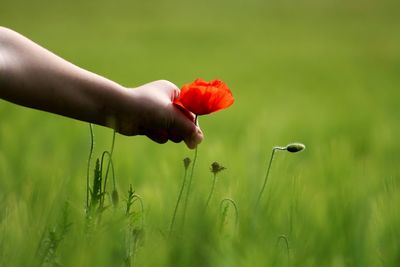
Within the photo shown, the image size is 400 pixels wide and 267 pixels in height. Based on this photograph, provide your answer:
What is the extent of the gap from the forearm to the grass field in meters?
0.10

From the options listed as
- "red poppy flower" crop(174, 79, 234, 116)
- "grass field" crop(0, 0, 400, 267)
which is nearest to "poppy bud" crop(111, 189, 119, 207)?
"grass field" crop(0, 0, 400, 267)

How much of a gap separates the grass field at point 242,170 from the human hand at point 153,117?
7 cm

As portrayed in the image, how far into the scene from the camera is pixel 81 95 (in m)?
0.81

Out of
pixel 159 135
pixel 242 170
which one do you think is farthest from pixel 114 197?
pixel 242 170

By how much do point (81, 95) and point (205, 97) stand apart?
0.52 ft

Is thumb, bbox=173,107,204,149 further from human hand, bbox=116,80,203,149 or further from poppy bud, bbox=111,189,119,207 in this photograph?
poppy bud, bbox=111,189,119,207

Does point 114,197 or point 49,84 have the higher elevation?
point 49,84

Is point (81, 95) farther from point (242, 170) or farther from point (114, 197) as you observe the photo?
point (242, 170)

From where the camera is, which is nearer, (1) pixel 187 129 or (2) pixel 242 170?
(1) pixel 187 129

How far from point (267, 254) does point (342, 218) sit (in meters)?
0.25

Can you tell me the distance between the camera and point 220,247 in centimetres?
62

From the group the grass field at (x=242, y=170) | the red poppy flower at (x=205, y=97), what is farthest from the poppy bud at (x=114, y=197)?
the red poppy flower at (x=205, y=97)

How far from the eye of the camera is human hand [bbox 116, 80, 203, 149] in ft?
2.69

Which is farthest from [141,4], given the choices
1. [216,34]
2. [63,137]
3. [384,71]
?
[63,137]
